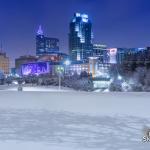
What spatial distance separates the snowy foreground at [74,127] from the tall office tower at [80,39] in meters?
150

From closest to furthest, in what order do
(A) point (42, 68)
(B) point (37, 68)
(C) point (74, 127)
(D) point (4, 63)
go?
(C) point (74, 127) → (A) point (42, 68) → (B) point (37, 68) → (D) point (4, 63)

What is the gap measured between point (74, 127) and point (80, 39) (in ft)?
633

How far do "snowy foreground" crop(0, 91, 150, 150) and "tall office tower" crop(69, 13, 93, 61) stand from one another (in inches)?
5889

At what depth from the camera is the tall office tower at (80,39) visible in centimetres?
16575

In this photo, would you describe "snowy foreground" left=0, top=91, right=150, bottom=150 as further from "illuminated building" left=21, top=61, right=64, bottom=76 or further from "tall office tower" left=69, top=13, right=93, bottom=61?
"tall office tower" left=69, top=13, right=93, bottom=61

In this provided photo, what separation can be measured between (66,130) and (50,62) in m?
114

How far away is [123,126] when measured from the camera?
304 inches

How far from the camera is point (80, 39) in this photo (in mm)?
199500

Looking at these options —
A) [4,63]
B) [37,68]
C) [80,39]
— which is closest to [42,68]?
[37,68]

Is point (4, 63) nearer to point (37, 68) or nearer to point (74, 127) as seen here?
point (37, 68)

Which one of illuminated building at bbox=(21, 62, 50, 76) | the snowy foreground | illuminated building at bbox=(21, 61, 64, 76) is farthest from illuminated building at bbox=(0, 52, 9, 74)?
the snowy foreground

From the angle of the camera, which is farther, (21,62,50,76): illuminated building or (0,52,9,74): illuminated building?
(0,52,9,74): illuminated building

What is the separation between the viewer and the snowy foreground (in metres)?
6.11

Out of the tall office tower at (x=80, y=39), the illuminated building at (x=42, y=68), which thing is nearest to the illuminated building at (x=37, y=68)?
the illuminated building at (x=42, y=68)
